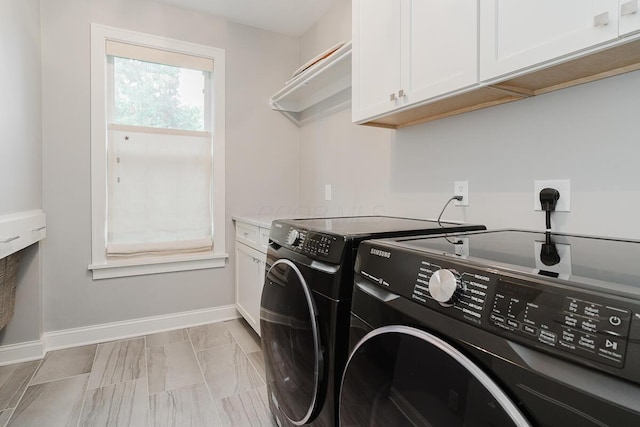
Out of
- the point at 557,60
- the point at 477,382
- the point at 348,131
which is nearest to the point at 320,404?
the point at 477,382

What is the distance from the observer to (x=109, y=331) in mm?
2430

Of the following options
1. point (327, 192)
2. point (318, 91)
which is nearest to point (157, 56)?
point (318, 91)

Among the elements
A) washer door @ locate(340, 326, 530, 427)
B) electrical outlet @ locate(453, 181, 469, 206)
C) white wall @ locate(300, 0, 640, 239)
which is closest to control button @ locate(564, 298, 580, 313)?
washer door @ locate(340, 326, 530, 427)

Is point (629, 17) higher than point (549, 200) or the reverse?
higher

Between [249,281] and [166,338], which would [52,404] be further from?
[249,281]

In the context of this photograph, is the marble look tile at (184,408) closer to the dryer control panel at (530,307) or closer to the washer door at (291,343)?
the washer door at (291,343)

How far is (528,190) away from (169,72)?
8.56 feet

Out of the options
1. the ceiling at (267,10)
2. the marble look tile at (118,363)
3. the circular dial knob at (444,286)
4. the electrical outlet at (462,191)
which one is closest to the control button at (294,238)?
the circular dial knob at (444,286)

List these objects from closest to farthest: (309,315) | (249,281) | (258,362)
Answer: (309,315), (258,362), (249,281)

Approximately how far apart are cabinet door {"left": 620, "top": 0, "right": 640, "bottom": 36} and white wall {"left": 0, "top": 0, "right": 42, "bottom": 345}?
240 cm

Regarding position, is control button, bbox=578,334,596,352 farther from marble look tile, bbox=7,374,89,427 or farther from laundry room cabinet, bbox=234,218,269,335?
marble look tile, bbox=7,374,89,427

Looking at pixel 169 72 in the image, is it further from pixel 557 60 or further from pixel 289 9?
pixel 557 60

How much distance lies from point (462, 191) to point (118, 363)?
2.26 meters

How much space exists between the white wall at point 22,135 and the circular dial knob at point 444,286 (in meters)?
2.02
